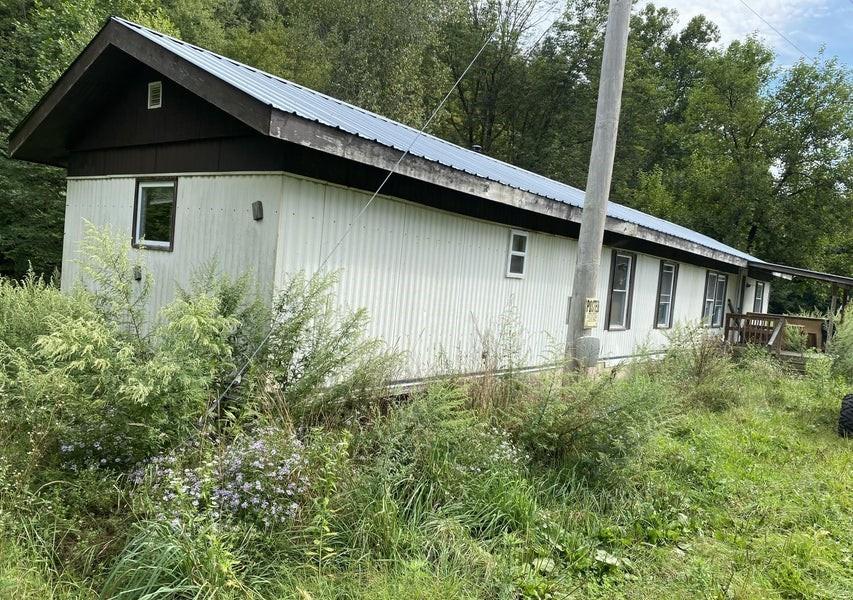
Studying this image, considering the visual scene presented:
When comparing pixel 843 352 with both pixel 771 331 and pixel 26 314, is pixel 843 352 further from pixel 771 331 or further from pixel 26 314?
pixel 26 314

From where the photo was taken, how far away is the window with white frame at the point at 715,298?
49.4 ft

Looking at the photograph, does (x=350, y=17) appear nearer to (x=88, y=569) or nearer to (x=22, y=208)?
(x=22, y=208)

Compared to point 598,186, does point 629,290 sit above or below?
below

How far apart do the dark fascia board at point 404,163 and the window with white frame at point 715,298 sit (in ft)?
25.5

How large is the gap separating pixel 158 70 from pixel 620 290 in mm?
8492

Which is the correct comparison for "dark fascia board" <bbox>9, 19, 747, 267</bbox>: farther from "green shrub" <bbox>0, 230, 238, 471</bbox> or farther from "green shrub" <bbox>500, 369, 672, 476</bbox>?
"green shrub" <bbox>500, 369, 672, 476</bbox>

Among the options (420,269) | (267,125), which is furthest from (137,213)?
(420,269)

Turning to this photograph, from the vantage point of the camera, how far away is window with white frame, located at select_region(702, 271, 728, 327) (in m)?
15.1

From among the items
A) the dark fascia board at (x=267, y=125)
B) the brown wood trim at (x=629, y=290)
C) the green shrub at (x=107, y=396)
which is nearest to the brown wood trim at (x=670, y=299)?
the brown wood trim at (x=629, y=290)

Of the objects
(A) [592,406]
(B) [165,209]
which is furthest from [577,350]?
(B) [165,209]

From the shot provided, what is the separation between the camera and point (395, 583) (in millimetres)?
2908

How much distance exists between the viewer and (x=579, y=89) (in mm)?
28797

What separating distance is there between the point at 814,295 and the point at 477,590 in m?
33.5

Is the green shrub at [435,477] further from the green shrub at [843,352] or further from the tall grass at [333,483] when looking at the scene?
the green shrub at [843,352]
